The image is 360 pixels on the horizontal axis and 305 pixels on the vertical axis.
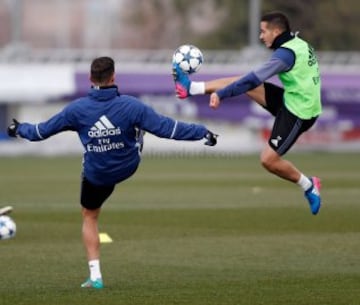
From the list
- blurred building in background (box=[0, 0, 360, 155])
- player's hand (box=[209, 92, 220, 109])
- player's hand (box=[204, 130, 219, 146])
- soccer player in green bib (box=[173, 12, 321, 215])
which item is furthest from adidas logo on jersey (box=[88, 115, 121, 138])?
blurred building in background (box=[0, 0, 360, 155])

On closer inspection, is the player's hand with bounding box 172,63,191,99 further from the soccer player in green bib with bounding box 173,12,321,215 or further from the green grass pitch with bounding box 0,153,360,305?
the green grass pitch with bounding box 0,153,360,305

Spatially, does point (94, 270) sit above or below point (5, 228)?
above

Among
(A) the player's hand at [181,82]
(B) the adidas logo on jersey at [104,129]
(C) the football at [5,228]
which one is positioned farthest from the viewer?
(C) the football at [5,228]

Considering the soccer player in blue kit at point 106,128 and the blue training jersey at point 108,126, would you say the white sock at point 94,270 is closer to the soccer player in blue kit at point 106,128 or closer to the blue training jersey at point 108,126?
the soccer player in blue kit at point 106,128

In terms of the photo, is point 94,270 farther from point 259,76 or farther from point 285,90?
point 285,90

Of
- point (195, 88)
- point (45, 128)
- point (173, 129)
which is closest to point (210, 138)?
point (173, 129)

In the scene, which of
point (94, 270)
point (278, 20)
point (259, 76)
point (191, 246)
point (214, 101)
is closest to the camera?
point (94, 270)

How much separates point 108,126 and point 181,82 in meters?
2.24

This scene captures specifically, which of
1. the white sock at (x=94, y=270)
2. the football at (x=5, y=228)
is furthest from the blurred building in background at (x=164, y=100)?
the white sock at (x=94, y=270)

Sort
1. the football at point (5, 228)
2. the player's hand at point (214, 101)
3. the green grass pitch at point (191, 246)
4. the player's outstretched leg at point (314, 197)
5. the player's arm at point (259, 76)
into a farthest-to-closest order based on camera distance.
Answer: the football at point (5, 228) → the player's outstretched leg at point (314, 197) → the player's arm at point (259, 76) → the player's hand at point (214, 101) → the green grass pitch at point (191, 246)

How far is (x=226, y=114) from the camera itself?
155 ft

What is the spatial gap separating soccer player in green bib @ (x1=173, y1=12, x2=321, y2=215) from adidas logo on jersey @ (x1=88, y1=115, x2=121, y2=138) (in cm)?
224

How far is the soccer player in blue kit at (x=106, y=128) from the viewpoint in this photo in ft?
38.8

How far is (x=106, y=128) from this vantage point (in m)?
11.9
